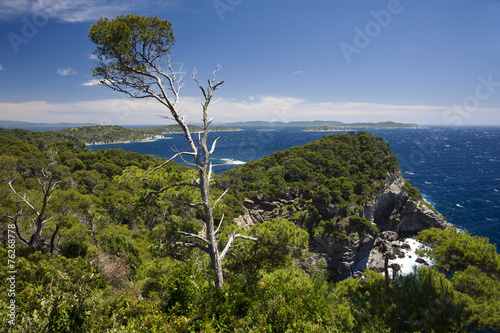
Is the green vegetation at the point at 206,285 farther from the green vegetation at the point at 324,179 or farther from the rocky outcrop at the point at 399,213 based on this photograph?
the rocky outcrop at the point at 399,213

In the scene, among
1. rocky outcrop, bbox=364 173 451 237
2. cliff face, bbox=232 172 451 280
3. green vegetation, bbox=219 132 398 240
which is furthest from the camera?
rocky outcrop, bbox=364 173 451 237

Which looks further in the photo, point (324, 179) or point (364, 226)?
point (324, 179)

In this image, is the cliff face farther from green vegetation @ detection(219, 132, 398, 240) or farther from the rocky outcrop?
green vegetation @ detection(219, 132, 398, 240)

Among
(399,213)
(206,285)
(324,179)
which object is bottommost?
(399,213)

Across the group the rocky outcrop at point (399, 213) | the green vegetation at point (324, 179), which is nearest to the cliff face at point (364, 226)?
the rocky outcrop at point (399, 213)

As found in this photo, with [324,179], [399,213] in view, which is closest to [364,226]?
[324,179]

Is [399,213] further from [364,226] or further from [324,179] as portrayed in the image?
[324,179]

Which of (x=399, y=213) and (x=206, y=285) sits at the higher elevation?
(x=206, y=285)

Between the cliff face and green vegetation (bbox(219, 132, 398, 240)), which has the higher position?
green vegetation (bbox(219, 132, 398, 240))

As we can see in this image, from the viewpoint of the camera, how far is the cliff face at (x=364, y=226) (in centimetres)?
2666

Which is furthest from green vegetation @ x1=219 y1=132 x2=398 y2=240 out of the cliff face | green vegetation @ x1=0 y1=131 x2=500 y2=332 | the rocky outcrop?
green vegetation @ x1=0 y1=131 x2=500 y2=332

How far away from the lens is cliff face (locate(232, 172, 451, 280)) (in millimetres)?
26656

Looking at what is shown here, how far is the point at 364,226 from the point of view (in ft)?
90.6

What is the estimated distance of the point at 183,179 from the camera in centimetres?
709
